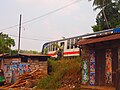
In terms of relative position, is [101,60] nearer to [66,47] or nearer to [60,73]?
[60,73]

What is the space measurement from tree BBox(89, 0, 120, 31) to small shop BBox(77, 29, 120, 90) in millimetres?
26111

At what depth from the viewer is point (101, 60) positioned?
15.2 m

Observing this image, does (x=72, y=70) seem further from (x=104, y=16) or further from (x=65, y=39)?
(x=104, y=16)

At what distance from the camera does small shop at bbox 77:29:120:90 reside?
554 inches

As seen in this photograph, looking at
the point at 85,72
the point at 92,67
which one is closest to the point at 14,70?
the point at 85,72

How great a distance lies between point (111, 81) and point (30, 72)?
10066 millimetres

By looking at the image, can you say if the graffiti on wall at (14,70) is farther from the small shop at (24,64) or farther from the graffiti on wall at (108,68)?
the graffiti on wall at (108,68)

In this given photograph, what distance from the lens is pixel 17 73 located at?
24188 millimetres

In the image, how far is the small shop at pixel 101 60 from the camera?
14070 millimetres

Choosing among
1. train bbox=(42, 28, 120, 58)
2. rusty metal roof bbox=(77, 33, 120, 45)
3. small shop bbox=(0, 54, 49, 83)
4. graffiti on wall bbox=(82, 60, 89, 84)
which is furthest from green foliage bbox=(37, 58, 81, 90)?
train bbox=(42, 28, 120, 58)

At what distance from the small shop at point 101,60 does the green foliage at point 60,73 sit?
6.49 feet

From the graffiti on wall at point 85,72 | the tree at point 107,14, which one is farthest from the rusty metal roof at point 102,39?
the tree at point 107,14

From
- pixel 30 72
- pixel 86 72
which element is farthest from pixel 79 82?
pixel 30 72

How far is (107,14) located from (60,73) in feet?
86.9
